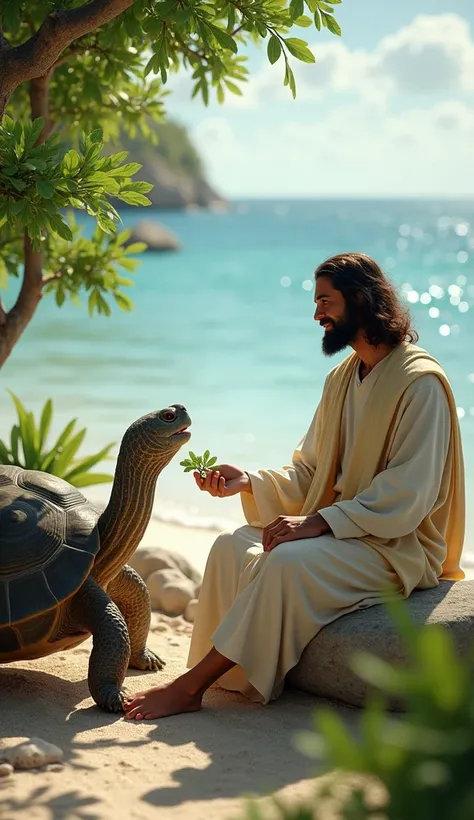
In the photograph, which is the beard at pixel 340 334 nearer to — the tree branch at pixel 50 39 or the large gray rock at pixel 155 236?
the tree branch at pixel 50 39

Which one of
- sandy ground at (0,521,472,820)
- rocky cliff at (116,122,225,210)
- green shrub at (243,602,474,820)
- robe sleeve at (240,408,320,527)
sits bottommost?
sandy ground at (0,521,472,820)

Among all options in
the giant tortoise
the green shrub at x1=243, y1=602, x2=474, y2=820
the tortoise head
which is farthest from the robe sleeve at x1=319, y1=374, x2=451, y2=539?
the green shrub at x1=243, y1=602, x2=474, y2=820

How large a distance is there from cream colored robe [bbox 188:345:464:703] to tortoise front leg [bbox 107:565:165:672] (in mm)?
343

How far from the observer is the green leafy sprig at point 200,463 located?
4438 mm

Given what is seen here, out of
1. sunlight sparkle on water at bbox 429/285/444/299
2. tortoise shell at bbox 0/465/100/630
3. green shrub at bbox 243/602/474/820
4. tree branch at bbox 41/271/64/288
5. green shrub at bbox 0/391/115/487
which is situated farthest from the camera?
sunlight sparkle on water at bbox 429/285/444/299

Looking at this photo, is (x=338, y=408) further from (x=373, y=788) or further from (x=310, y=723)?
(x=373, y=788)

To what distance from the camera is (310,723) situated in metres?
3.90

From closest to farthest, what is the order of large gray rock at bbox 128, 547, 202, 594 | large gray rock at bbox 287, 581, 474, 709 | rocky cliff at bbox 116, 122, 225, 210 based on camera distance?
1. large gray rock at bbox 287, 581, 474, 709
2. large gray rock at bbox 128, 547, 202, 594
3. rocky cliff at bbox 116, 122, 225, 210

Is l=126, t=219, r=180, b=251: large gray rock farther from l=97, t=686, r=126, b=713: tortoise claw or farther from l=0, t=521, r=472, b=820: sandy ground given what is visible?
l=97, t=686, r=126, b=713: tortoise claw

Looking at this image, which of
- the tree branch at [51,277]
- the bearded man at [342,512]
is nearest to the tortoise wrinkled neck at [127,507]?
the bearded man at [342,512]

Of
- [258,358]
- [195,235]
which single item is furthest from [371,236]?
[258,358]

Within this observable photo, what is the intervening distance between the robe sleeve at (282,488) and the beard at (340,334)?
0.40 meters

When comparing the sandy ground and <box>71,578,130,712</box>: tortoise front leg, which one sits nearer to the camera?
the sandy ground

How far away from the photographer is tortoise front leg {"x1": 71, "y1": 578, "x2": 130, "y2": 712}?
160 inches
